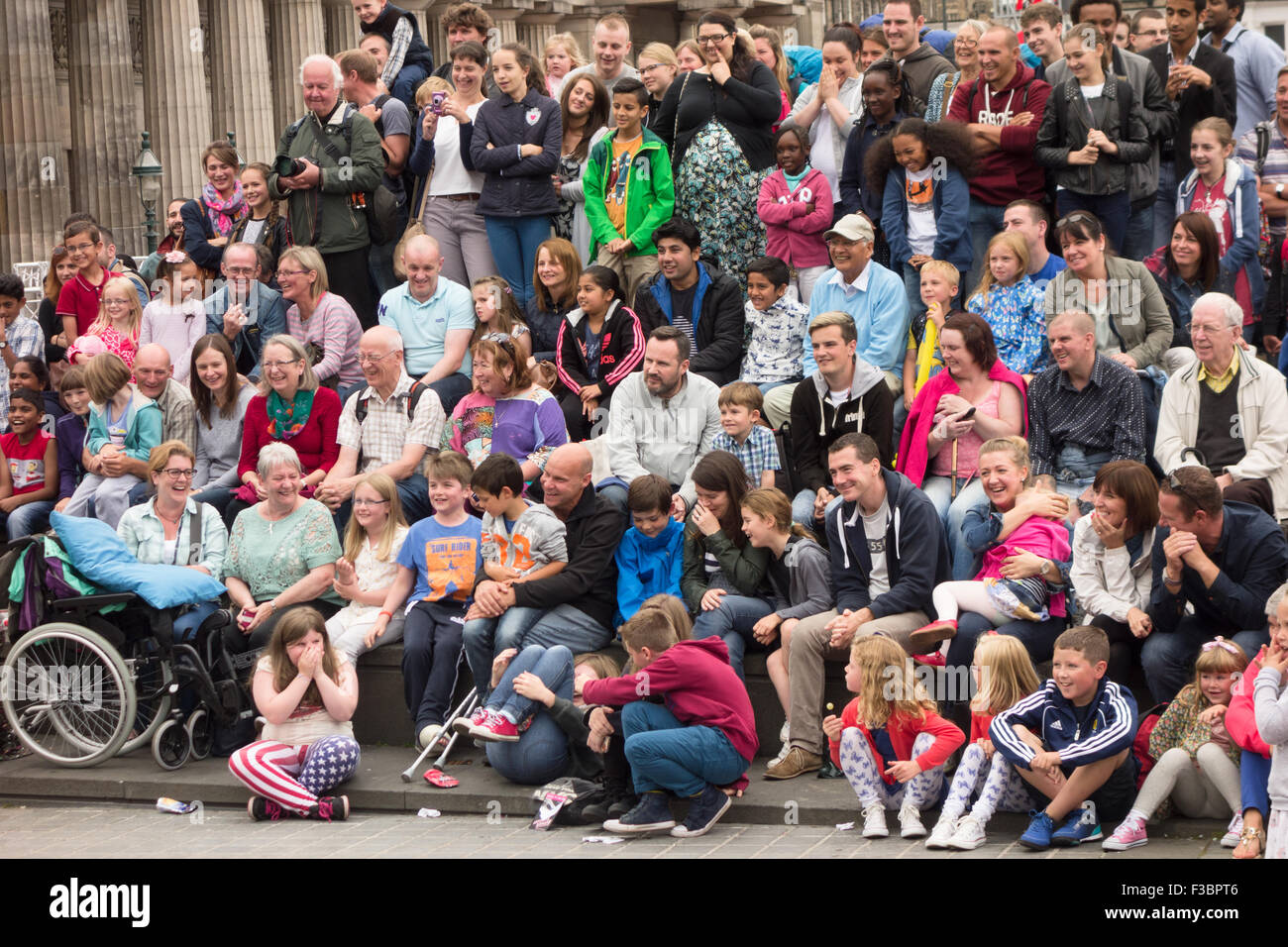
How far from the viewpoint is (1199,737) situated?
7719 millimetres

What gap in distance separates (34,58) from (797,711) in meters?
18.6

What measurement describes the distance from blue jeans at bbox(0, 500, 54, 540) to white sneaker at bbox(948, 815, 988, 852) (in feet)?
22.9

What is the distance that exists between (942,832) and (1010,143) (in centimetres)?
554

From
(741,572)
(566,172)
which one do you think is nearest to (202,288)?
(566,172)

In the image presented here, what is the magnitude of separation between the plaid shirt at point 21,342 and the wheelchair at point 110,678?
3.39 meters

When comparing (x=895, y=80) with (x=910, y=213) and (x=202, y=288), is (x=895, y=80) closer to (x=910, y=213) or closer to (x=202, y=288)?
(x=910, y=213)

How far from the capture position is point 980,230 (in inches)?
466

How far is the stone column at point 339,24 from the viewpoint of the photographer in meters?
40.2

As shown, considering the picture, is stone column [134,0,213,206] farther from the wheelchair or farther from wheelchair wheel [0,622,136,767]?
wheelchair wheel [0,622,136,767]

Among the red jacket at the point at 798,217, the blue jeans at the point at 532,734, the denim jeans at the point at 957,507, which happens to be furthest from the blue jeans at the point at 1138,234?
the blue jeans at the point at 532,734

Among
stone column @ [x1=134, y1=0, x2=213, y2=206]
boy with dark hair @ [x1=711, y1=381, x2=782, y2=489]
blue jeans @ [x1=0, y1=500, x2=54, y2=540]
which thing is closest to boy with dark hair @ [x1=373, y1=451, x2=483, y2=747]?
boy with dark hair @ [x1=711, y1=381, x2=782, y2=489]

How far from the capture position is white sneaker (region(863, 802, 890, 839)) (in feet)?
26.3

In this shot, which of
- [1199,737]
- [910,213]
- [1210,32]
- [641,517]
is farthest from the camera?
[1210,32]

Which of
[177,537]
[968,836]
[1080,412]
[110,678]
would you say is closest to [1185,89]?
[1080,412]
